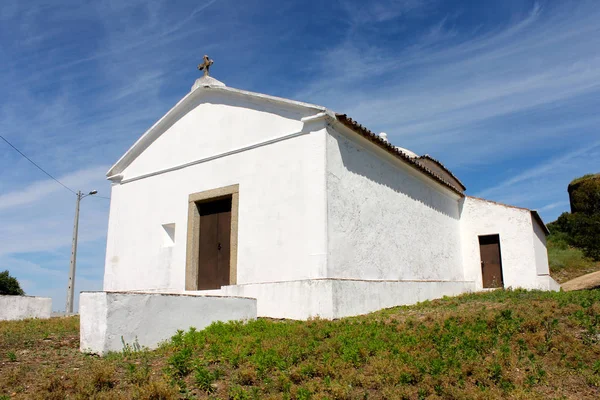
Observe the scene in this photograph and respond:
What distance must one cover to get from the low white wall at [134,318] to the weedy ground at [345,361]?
8.3 inches

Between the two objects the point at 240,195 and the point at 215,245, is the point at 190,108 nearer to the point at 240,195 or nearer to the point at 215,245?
the point at 240,195

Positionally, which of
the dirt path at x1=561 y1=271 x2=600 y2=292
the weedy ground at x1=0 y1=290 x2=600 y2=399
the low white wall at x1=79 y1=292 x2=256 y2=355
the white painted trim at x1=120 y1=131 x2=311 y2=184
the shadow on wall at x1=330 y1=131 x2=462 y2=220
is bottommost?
Result: the weedy ground at x1=0 y1=290 x2=600 y2=399

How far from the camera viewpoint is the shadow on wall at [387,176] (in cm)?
1068

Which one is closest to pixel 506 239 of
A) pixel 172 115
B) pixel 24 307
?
pixel 172 115

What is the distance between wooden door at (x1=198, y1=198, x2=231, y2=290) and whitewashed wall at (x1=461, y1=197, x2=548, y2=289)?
28.8ft

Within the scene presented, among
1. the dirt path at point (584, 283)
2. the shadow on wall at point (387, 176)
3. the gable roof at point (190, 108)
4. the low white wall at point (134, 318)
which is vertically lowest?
the low white wall at point (134, 318)

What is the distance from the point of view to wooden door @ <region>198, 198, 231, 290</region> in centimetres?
1135

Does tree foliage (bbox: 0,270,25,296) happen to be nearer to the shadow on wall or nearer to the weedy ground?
the weedy ground

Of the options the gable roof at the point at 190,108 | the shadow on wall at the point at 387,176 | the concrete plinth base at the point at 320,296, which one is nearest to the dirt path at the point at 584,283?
the shadow on wall at the point at 387,176

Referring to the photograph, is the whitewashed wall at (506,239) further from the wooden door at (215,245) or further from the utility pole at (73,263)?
the utility pole at (73,263)

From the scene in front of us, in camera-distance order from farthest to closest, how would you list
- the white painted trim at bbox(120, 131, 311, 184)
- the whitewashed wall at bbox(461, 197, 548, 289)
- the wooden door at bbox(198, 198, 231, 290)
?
the whitewashed wall at bbox(461, 197, 548, 289) → the wooden door at bbox(198, 198, 231, 290) → the white painted trim at bbox(120, 131, 311, 184)

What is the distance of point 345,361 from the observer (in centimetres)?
612

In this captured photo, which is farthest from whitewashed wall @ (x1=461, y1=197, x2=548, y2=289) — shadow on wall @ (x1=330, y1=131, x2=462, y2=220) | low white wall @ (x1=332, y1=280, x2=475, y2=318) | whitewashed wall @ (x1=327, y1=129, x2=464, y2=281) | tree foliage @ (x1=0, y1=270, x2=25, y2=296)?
tree foliage @ (x1=0, y1=270, x2=25, y2=296)

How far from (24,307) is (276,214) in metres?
6.96
